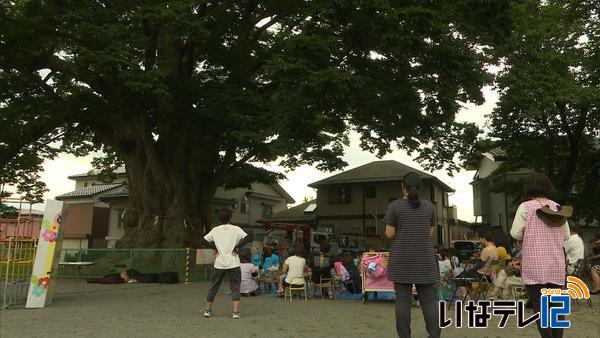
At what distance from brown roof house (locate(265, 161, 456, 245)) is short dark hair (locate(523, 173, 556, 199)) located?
3205 centimetres

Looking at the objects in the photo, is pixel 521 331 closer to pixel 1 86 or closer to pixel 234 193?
pixel 1 86

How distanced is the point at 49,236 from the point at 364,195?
98.4ft

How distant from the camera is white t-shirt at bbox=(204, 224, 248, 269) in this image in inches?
313

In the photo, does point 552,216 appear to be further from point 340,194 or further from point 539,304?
point 340,194

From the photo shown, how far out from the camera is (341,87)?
12234mm

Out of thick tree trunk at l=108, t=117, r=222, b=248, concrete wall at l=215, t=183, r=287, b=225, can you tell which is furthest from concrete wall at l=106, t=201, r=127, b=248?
thick tree trunk at l=108, t=117, r=222, b=248

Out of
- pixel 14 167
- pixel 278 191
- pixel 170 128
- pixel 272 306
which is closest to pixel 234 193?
pixel 278 191

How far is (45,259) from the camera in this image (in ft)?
31.9

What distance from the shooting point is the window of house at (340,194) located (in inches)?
1527

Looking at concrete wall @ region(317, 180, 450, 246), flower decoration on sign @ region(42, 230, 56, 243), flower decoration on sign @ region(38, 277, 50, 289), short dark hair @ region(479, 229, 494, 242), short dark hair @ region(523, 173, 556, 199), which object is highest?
concrete wall @ region(317, 180, 450, 246)

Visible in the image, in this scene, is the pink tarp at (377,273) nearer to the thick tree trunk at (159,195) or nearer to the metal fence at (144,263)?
the metal fence at (144,263)

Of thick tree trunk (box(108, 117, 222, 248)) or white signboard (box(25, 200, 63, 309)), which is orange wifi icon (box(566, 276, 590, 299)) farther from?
thick tree trunk (box(108, 117, 222, 248))

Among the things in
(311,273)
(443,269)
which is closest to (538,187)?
(443,269)

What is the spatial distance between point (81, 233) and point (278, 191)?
61.4 ft
